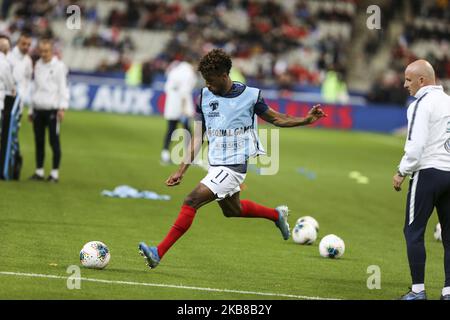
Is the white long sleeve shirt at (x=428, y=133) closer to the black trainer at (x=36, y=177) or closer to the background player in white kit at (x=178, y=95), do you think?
the black trainer at (x=36, y=177)

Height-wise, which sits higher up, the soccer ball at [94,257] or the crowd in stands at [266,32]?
the soccer ball at [94,257]

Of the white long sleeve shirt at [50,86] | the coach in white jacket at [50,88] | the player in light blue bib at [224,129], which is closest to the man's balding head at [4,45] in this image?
the coach in white jacket at [50,88]

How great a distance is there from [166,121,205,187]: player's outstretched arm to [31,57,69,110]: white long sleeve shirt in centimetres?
777

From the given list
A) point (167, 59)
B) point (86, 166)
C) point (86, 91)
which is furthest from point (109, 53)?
point (86, 166)

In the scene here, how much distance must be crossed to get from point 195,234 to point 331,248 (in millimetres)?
2411

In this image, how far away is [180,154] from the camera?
1030 inches

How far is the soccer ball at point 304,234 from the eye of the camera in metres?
13.6

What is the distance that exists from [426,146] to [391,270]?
267cm

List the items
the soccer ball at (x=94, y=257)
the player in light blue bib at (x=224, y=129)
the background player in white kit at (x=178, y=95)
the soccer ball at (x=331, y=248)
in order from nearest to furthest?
the soccer ball at (x=94, y=257) < the player in light blue bib at (x=224, y=129) < the soccer ball at (x=331, y=248) < the background player in white kit at (x=178, y=95)

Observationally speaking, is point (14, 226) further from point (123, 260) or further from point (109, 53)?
point (109, 53)

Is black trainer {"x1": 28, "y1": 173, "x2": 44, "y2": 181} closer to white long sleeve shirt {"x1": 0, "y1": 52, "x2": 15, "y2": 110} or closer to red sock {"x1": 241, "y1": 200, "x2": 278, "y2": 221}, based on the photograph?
white long sleeve shirt {"x1": 0, "y1": 52, "x2": 15, "y2": 110}

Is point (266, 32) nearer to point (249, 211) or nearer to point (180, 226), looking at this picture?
point (249, 211)

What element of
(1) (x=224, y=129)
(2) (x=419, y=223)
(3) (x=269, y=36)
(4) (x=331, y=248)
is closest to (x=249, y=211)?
(4) (x=331, y=248)

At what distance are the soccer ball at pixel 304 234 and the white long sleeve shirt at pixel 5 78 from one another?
20.5 feet
